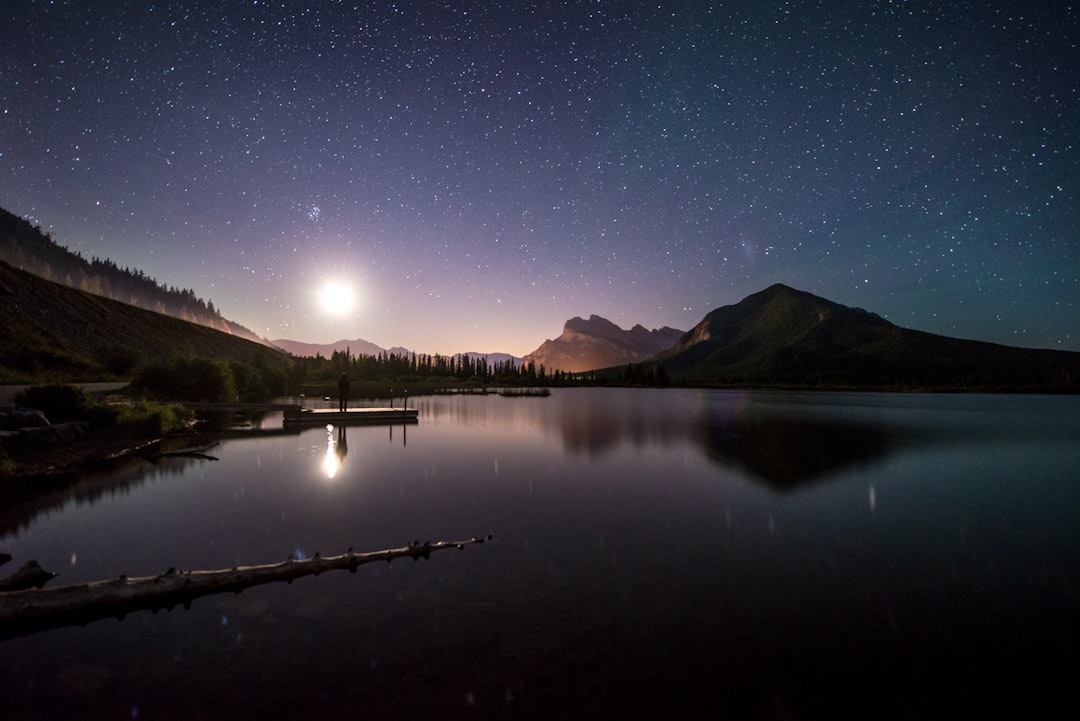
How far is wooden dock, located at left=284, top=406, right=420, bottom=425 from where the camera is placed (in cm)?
3709

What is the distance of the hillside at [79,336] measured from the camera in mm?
60750

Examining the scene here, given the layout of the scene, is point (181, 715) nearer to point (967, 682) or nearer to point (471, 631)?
point (471, 631)

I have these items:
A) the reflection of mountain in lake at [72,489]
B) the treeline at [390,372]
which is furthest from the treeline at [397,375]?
the reflection of mountain in lake at [72,489]

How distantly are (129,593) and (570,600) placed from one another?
299 inches

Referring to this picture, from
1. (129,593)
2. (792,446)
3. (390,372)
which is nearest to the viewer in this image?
(129,593)

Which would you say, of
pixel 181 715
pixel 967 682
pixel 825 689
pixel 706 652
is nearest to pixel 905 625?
pixel 967 682

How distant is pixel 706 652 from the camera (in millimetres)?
7090

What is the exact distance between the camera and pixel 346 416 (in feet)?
128

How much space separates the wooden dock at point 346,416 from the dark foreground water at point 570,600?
1683 cm

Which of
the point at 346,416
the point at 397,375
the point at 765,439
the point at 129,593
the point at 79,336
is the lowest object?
the point at 765,439

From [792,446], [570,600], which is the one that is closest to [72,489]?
[570,600]

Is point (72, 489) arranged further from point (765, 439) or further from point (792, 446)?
point (765, 439)

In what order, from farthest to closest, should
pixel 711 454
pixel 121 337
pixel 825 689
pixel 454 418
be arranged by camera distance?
pixel 121 337, pixel 454 418, pixel 711 454, pixel 825 689

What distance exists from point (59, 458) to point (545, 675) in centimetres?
2242
